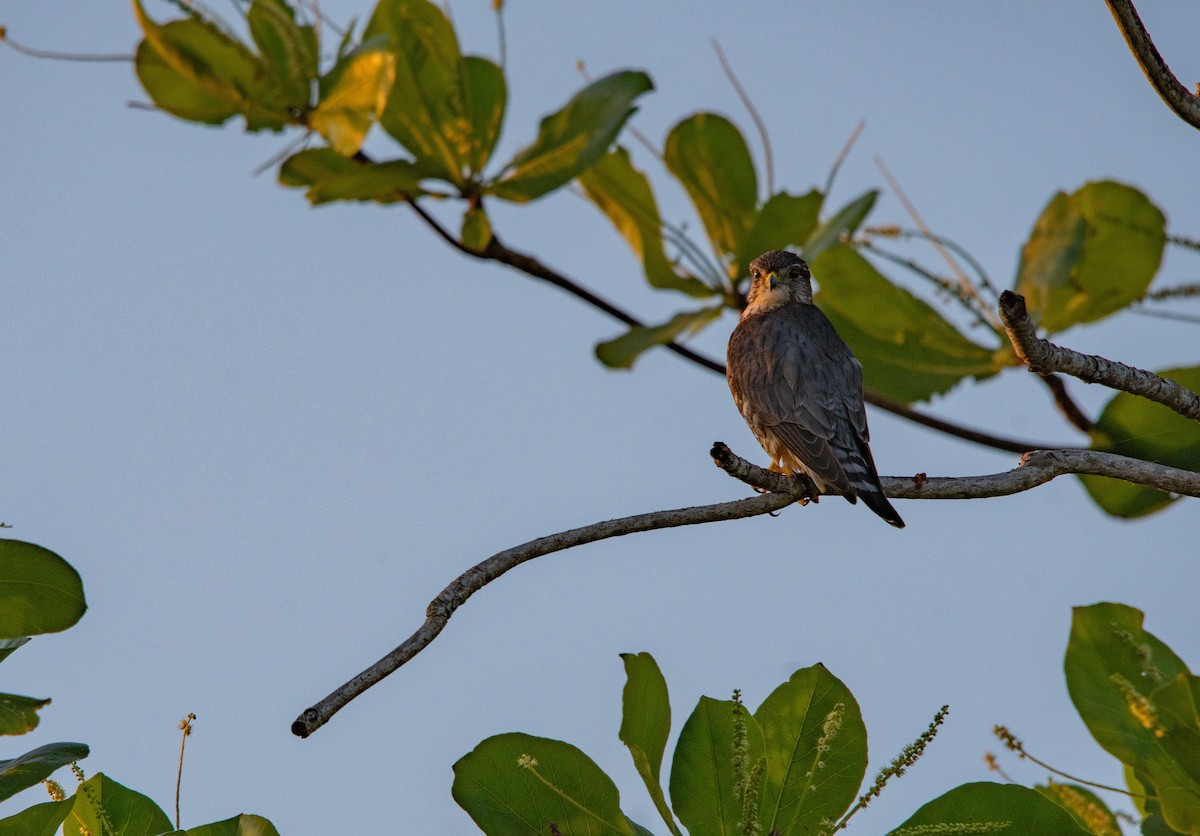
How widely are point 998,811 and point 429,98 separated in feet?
7.83

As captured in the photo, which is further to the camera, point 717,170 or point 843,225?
point 717,170

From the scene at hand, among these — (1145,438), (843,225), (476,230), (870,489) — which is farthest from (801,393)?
(476,230)

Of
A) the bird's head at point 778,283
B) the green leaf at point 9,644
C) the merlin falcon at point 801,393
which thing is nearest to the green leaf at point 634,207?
the merlin falcon at point 801,393

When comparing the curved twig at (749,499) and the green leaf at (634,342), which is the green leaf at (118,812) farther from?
the green leaf at (634,342)

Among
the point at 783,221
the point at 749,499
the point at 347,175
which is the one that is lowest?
the point at 749,499

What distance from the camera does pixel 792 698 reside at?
258 cm

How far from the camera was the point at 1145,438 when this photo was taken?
11.7ft

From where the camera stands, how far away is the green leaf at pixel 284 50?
128 inches

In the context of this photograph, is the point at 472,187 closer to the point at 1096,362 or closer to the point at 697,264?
the point at 697,264

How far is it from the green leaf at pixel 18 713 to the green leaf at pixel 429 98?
173 cm

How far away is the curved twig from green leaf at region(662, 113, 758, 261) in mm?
957

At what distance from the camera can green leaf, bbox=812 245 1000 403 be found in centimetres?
394

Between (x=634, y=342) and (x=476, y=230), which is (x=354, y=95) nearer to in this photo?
(x=476, y=230)

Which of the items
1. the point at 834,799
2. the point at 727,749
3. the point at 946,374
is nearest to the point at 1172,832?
the point at 834,799
